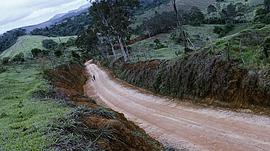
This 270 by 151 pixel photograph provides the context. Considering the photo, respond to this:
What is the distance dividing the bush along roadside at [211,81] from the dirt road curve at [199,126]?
1.32 meters

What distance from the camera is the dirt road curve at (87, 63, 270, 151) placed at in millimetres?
17938

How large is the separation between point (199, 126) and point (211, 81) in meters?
6.30

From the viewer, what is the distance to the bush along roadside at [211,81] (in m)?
23.0

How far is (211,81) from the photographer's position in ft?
89.7

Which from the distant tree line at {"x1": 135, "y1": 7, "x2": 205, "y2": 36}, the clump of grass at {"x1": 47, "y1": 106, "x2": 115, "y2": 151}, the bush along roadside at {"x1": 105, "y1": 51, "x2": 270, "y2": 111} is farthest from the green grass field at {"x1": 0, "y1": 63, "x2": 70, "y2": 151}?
the distant tree line at {"x1": 135, "y1": 7, "x2": 205, "y2": 36}

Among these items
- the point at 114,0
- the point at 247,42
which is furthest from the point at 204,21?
the point at 247,42

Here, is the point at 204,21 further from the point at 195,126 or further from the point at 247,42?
the point at 195,126

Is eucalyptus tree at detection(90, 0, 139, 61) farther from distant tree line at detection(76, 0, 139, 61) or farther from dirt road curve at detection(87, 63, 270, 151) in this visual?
dirt road curve at detection(87, 63, 270, 151)

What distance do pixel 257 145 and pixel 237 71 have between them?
900cm

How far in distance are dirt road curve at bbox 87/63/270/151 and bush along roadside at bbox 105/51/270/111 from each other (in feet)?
4.31

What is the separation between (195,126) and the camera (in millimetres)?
22031

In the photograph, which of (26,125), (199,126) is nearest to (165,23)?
(199,126)

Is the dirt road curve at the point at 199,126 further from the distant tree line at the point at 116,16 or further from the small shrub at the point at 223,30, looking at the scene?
the small shrub at the point at 223,30

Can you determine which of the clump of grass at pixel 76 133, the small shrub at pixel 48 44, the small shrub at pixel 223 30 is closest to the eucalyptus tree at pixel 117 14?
the small shrub at pixel 223 30
